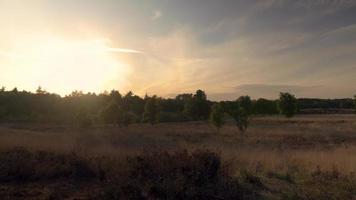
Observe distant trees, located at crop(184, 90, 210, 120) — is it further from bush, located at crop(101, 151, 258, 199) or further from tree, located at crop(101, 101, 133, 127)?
bush, located at crop(101, 151, 258, 199)

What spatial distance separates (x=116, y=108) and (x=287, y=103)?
117 feet

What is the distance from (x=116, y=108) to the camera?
48.8 m

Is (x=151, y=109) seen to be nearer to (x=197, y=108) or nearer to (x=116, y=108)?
(x=116, y=108)

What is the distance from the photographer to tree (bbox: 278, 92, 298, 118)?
226 ft

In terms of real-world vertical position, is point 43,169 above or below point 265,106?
below

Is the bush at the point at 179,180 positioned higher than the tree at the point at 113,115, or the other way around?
the tree at the point at 113,115

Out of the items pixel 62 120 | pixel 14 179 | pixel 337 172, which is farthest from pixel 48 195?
pixel 62 120

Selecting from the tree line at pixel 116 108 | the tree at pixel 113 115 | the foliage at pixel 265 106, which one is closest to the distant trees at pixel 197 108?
the tree line at pixel 116 108

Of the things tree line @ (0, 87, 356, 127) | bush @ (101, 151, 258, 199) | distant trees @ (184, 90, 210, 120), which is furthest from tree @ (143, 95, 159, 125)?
bush @ (101, 151, 258, 199)

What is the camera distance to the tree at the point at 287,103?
69.0 metres

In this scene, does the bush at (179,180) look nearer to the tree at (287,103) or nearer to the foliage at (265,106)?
the tree at (287,103)

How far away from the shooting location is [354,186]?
8.09 meters

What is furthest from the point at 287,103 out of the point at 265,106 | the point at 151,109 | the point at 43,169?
the point at 43,169

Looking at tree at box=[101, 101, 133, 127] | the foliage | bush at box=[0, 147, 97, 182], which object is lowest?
bush at box=[0, 147, 97, 182]
